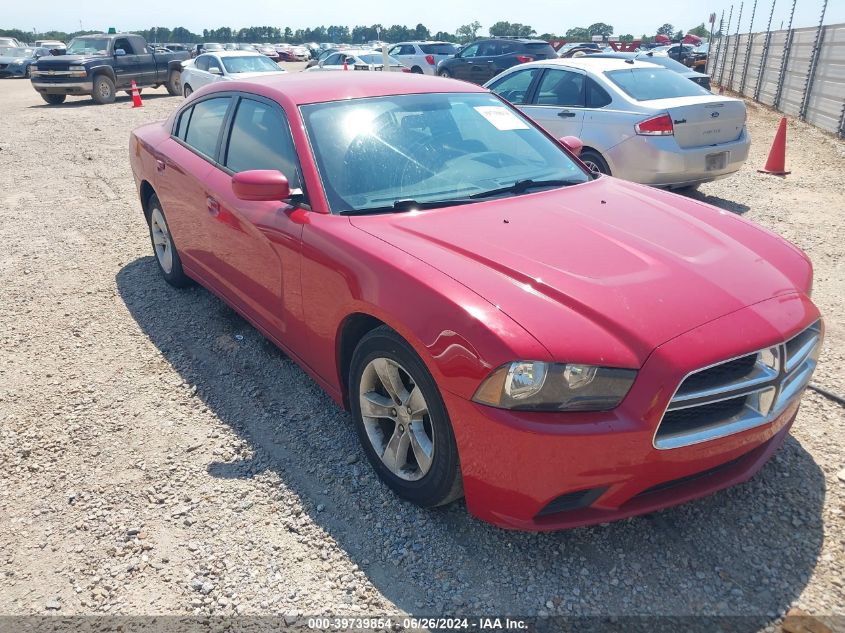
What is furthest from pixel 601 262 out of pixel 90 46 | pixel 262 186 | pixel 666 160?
pixel 90 46

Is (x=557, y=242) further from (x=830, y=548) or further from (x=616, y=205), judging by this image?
(x=830, y=548)

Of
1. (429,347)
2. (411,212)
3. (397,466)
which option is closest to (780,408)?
(429,347)

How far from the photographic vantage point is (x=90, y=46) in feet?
64.4

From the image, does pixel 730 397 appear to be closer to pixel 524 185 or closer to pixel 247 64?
pixel 524 185

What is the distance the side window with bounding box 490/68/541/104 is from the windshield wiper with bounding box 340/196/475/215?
5616 millimetres

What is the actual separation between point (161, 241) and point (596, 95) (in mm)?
5027

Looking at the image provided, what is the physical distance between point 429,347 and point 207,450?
4.97 ft

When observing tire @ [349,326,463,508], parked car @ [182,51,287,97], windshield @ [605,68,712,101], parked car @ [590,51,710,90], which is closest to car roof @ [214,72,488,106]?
tire @ [349,326,463,508]

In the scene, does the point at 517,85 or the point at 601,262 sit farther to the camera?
the point at 517,85

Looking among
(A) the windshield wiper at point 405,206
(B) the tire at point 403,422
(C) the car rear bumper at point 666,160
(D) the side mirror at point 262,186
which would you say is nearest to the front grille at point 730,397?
(B) the tire at point 403,422

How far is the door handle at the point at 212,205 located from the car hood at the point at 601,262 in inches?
51.7

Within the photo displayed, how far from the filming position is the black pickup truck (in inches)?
714

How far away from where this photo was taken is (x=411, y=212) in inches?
120

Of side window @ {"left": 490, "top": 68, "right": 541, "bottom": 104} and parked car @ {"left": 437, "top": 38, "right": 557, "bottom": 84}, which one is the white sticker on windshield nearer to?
side window @ {"left": 490, "top": 68, "right": 541, "bottom": 104}
